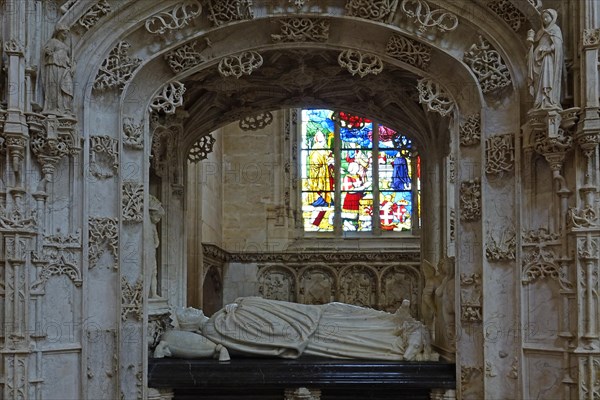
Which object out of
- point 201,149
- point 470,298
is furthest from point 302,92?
point 470,298

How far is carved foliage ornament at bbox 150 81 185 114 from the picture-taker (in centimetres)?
817

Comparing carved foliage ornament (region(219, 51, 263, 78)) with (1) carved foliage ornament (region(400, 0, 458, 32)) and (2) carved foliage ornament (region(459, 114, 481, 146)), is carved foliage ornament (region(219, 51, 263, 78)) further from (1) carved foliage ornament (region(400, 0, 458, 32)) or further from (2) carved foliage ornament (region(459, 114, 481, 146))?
(2) carved foliage ornament (region(459, 114, 481, 146))

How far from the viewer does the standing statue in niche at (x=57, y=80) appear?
295 inches

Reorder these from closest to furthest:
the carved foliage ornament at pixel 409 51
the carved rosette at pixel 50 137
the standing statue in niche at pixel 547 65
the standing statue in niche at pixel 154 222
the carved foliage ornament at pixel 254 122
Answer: the standing statue in niche at pixel 547 65, the carved rosette at pixel 50 137, the carved foliage ornament at pixel 409 51, the standing statue in niche at pixel 154 222, the carved foliage ornament at pixel 254 122

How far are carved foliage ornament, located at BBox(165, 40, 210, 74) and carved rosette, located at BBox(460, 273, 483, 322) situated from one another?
290 centimetres

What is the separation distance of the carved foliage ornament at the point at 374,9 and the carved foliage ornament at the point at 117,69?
6.10 feet

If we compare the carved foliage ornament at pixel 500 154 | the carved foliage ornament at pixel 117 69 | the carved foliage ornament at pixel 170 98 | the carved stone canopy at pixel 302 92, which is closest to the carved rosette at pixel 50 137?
the carved foliage ornament at pixel 117 69

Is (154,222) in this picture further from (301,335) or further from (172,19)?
(172,19)

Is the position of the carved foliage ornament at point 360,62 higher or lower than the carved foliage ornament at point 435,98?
higher

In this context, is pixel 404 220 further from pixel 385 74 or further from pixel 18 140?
pixel 18 140

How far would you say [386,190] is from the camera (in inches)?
650

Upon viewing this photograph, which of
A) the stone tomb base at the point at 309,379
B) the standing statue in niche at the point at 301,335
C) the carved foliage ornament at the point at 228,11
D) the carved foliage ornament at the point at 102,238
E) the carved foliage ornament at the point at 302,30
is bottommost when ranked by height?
the stone tomb base at the point at 309,379

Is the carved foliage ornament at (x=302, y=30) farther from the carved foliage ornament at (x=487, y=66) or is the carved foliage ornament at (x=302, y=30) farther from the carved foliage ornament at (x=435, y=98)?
the carved foliage ornament at (x=487, y=66)

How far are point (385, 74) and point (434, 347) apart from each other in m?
2.62
